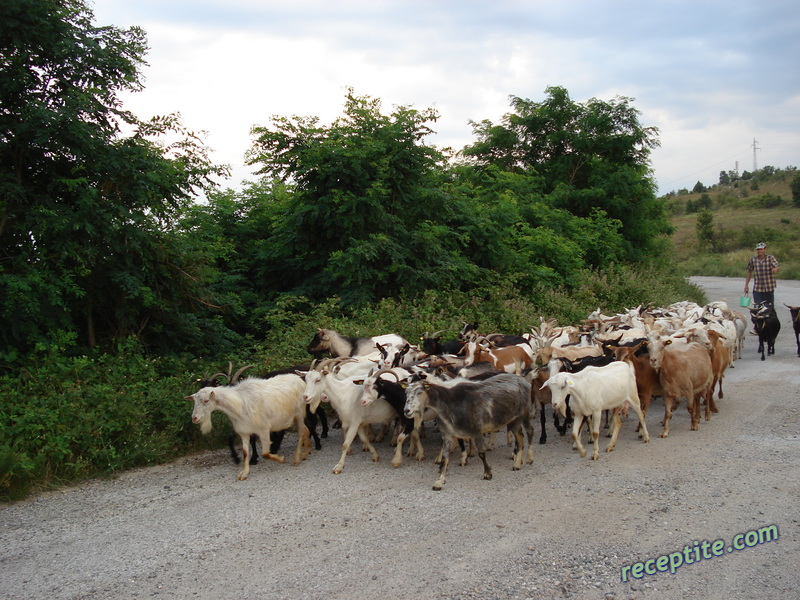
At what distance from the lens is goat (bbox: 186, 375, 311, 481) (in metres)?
6.91

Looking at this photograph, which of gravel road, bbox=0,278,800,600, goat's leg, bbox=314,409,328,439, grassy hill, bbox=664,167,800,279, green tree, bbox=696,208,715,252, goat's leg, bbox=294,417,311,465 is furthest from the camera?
green tree, bbox=696,208,715,252

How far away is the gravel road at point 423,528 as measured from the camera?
4398mm

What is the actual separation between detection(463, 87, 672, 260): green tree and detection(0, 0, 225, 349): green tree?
15.0 meters

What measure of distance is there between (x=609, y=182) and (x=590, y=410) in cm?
1615

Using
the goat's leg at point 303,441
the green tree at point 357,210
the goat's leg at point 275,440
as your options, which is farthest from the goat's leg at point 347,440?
the green tree at point 357,210

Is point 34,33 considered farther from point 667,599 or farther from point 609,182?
point 609,182

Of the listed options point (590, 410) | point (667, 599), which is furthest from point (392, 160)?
point (667, 599)

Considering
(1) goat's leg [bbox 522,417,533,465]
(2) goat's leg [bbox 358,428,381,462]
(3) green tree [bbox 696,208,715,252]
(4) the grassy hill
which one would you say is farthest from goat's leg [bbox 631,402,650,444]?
(3) green tree [bbox 696,208,715,252]

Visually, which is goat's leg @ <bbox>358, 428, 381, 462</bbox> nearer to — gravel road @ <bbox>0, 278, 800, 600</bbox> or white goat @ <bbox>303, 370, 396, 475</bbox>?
white goat @ <bbox>303, 370, 396, 475</bbox>

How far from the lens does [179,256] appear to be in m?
9.91

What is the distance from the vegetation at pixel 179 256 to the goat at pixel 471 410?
9.58ft

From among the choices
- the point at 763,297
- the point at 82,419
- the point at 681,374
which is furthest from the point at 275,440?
the point at 763,297

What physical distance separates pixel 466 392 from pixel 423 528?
1819 mm

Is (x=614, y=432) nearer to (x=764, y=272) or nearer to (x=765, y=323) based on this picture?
(x=765, y=323)
